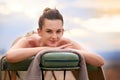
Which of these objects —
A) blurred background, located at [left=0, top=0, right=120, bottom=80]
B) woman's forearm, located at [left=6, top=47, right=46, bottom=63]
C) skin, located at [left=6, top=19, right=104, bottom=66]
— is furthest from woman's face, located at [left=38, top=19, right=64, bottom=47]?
blurred background, located at [left=0, top=0, right=120, bottom=80]

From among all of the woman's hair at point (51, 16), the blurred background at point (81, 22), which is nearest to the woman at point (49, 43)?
the woman's hair at point (51, 16)

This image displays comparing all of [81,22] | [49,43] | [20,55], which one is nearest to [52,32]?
[49,43]

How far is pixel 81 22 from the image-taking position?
3041mm

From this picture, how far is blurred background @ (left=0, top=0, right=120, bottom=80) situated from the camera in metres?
2.96

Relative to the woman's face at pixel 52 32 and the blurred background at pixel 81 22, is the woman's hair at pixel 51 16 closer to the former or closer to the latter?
the woman's face at pixel 52 32

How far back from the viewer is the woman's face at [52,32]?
1450 millimetres

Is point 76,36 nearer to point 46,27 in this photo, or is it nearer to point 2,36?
point 2,36

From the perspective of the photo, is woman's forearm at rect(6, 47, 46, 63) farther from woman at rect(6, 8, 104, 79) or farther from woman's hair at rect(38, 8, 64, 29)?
woman's hair at rect(38, 8, 64, 29)

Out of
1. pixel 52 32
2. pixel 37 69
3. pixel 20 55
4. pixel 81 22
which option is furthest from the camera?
pixel 81 22

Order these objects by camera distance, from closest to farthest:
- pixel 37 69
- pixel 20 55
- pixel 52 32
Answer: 1. pixel 37 69
2. pixel 20 55
3. pixel 52 32

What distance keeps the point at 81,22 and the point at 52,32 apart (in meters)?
1.61

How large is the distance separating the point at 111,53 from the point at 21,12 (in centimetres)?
100

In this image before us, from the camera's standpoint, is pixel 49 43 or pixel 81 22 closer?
pixel 49 43

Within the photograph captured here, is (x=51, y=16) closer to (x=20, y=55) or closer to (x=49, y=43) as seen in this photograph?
(x=49, y=43)
